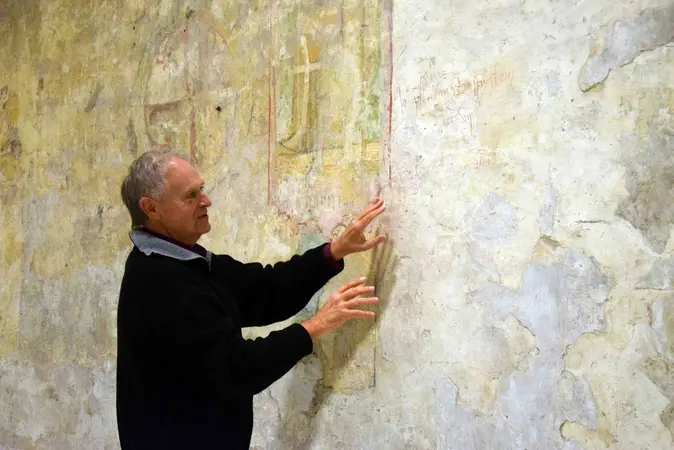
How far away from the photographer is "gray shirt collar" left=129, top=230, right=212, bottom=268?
6.89 ft

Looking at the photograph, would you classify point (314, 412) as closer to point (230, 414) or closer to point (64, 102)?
point (230, 414)

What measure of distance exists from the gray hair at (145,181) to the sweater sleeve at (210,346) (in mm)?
309

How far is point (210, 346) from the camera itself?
1954 millimetres

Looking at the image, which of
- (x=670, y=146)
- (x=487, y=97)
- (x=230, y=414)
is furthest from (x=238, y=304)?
(x=670, y=146)

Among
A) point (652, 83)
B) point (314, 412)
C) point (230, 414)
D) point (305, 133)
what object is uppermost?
point (652, 83)

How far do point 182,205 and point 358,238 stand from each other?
566 mm

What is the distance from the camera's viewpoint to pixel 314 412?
2.54m

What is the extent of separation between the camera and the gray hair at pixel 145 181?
219cm

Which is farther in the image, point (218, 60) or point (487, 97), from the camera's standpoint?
point (218, 60)

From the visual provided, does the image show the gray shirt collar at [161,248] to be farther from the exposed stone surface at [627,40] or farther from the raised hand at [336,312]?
the exposed stone surface at [627,40]

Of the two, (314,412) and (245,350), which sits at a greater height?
(245,350)

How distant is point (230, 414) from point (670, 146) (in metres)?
1.41

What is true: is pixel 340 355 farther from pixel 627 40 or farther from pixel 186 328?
pixel 627 40

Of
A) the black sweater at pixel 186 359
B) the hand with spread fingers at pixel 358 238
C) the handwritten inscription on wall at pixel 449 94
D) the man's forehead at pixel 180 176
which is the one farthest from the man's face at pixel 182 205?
the handwritten inscription on wall at pixel 449 94
